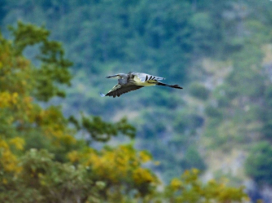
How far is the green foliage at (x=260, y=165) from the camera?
37.5 m

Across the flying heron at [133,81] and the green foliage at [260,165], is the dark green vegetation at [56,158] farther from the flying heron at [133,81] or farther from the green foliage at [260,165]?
the green foliage at [260,165]

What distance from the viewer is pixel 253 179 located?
3775cm

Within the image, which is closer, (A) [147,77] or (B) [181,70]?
(A) [147,77]

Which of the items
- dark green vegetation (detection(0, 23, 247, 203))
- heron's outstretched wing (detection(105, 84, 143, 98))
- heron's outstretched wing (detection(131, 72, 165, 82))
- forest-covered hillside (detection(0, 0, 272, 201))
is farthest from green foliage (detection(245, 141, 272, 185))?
heron's outstretched wing (detection(131, 72, 165, 82))

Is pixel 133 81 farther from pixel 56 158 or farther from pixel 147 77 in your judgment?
pixel 56 158

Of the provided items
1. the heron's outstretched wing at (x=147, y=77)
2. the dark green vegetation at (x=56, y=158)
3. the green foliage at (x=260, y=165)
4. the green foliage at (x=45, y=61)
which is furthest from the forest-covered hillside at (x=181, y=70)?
the heron's outstretched wing at (x=147, y=77)

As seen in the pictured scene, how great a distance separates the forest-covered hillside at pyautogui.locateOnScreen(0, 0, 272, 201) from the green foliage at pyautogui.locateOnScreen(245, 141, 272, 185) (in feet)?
0.18

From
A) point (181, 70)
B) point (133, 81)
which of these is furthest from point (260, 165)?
point (133, 81)

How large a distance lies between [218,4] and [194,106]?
9.64 m

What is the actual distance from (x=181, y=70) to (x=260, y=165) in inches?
439

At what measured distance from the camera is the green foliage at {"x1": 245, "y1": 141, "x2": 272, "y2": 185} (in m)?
37.5

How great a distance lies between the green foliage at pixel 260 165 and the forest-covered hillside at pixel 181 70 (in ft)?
0.18

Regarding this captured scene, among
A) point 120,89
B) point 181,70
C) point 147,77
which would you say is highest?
point 181,70

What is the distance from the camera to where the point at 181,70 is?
4641 cm
